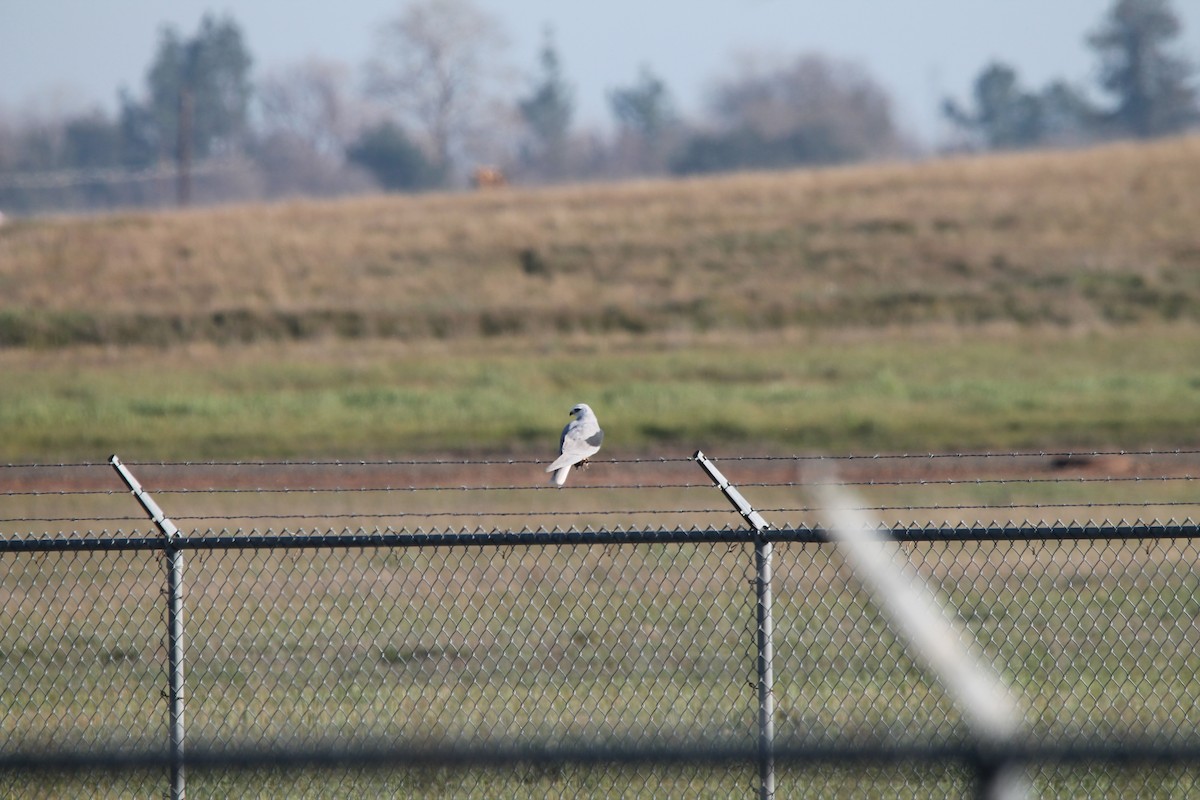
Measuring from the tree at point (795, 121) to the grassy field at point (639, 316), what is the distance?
4886cm

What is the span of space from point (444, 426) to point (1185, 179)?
30.9 meters

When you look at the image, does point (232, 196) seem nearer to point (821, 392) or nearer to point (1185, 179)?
point (1185, 179)

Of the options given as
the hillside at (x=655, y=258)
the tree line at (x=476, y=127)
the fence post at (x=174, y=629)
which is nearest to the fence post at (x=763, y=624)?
the fence post at (x=174, y=629)

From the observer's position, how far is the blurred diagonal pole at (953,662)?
137 inches

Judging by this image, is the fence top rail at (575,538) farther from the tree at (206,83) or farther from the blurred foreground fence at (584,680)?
the tree at (206,83)

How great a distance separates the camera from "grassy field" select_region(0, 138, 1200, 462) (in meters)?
24.7

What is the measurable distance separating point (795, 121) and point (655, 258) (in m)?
73.7

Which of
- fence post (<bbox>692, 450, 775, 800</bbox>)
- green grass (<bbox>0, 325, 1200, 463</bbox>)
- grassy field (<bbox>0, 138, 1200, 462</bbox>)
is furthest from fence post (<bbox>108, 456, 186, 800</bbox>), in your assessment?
grassy field (<bbox>0, 138, 1200, 462</bbox>)

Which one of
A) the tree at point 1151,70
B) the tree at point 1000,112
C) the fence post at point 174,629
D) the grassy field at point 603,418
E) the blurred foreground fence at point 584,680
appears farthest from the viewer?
the tree at point 1000,112

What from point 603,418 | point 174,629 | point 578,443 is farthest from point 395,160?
point 174,629

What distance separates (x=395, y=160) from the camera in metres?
108

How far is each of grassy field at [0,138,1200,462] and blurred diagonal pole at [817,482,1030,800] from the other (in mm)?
13618

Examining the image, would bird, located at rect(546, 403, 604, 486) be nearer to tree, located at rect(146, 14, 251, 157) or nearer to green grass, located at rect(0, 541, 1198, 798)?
green grass, located at rect(0, 541, 1198, 798)

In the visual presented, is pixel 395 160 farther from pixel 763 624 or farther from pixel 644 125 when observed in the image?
pixel 763 624
